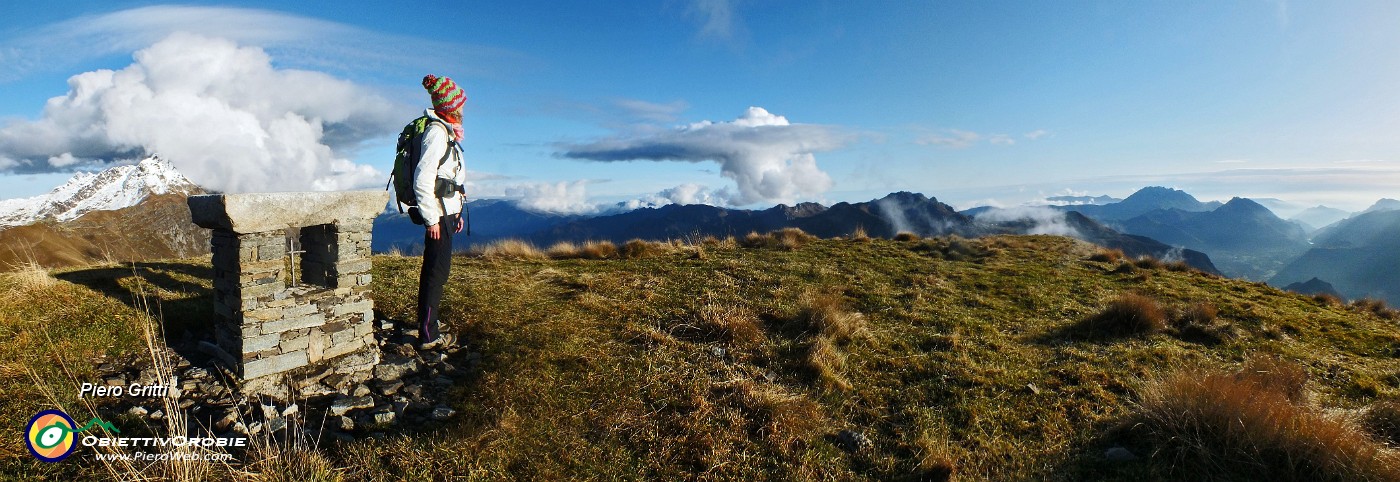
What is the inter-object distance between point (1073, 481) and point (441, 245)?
689 centimetres

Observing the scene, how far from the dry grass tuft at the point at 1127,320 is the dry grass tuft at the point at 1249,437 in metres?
3.63

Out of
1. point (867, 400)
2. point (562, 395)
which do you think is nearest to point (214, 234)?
point (562, 395)

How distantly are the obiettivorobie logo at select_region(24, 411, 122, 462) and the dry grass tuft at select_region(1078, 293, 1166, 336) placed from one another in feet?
39.7

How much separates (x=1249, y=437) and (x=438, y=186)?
830cm

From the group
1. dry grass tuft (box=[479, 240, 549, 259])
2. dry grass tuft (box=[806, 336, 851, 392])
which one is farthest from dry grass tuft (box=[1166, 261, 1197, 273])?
dry grass tuft (box=[479, 240, 549, 259])

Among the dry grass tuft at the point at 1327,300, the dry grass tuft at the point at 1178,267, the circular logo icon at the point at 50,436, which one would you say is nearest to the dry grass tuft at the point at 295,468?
the circular logo icon at the point at 50,436

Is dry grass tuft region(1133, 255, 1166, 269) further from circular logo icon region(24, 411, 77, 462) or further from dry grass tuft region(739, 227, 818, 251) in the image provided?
circular logo icon region(24, 411, 77, 462)

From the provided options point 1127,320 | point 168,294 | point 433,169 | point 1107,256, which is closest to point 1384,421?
point 1127,320

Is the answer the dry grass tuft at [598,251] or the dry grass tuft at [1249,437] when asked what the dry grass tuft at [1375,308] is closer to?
the dry grass tuft at [1249,437]

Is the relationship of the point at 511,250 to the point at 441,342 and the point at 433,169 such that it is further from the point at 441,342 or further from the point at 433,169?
the point at 433,169

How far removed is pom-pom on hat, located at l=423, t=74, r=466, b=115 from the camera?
637 centimetres

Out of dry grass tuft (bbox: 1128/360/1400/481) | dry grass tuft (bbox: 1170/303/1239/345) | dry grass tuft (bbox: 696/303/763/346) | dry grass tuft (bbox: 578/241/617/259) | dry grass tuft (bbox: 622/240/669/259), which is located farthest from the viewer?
dry grass tuft (bbox: 578/241/617/259)

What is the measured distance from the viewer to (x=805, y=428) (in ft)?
17.4

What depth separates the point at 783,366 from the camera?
6918 mm
